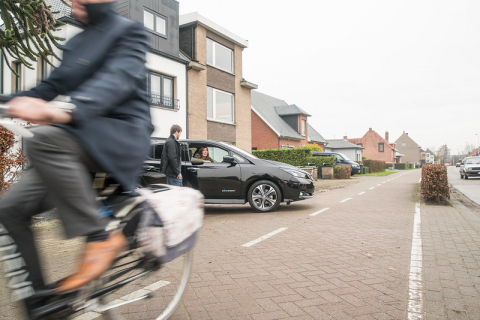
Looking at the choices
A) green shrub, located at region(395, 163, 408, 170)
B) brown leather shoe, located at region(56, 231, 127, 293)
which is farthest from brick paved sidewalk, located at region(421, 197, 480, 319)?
green shrub, located at region(395, 163, 408, 170)

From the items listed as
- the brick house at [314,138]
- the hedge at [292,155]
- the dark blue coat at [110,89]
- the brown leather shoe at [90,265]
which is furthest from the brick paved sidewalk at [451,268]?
the brick house at [314,138]

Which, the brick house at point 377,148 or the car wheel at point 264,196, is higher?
the brick house at point 377,148

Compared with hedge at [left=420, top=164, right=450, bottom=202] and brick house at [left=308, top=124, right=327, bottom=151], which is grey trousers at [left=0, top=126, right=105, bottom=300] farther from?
brick house at [left=308, top=124, right=327, bottom=151]

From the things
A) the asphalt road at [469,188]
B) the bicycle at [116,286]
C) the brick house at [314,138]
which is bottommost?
the asphalt road at [469,188]

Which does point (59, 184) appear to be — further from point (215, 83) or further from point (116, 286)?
point (215, 83)

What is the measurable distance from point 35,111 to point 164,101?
16.0 m

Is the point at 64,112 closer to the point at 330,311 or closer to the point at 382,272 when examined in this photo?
the point at 330,311

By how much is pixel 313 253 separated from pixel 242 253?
92 centimetres

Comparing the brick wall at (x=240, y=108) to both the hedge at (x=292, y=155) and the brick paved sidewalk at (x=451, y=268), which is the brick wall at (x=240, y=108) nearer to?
the hedge at (x=292, y=155)

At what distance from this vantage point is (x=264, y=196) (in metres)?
8.20

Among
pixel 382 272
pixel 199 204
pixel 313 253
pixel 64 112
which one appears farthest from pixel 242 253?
pixel 64 112

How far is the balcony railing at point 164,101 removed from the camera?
16578 millimetres

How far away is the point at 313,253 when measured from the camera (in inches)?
182

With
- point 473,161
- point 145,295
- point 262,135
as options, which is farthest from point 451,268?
point 262,135
